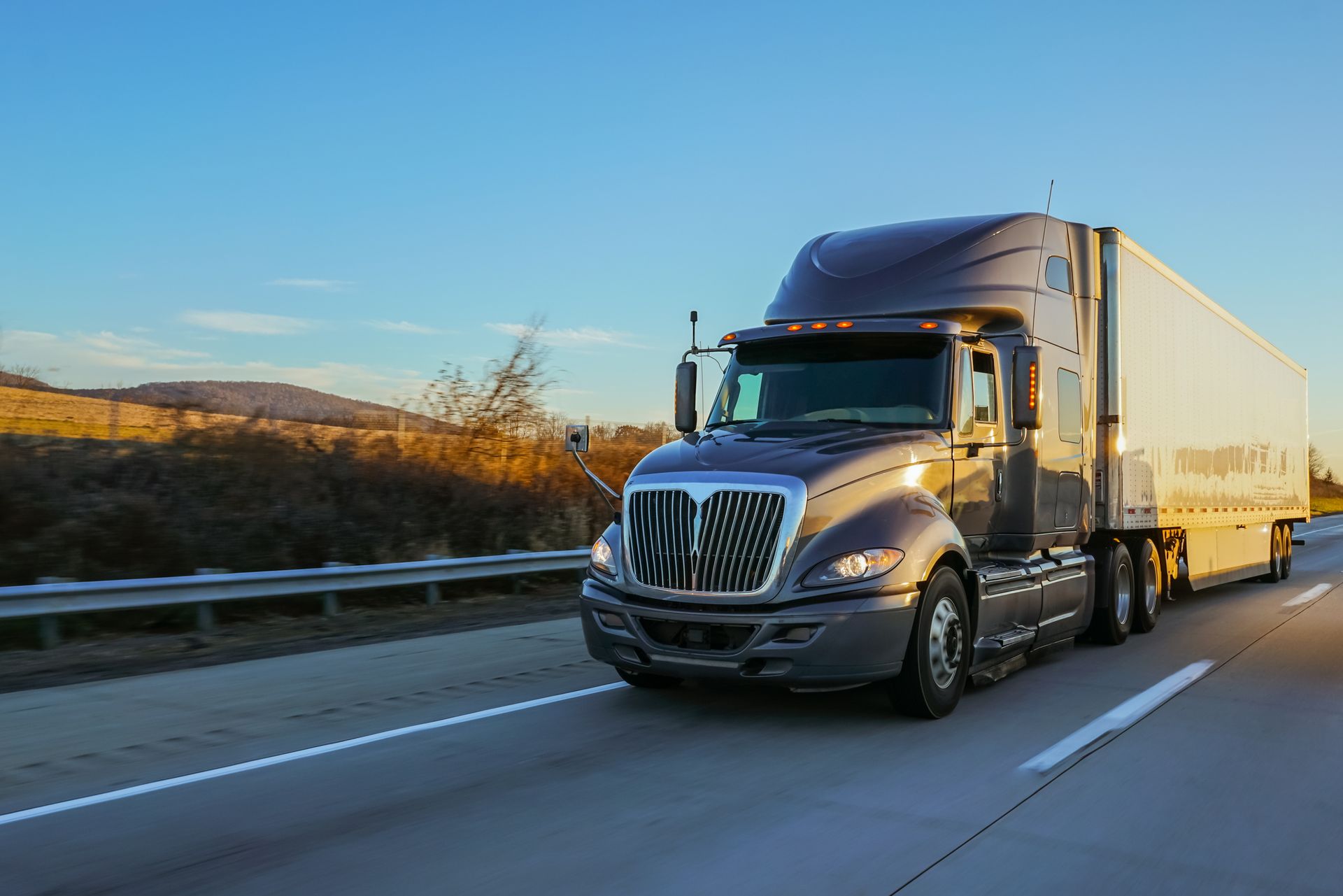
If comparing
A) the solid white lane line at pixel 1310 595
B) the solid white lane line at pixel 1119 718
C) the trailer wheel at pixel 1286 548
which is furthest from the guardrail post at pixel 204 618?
the trailer wheel at pixel 1286 548

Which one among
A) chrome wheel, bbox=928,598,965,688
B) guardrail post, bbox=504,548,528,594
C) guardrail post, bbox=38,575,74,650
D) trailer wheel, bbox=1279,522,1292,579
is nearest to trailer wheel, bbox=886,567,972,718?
chrome wheel, bbox=928,598,965,688

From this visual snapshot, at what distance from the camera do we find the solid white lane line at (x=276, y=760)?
17.2ft

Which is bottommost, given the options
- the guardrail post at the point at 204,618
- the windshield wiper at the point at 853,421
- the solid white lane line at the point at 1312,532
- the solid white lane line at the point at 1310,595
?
the solid white lane line at the point at 1312,532

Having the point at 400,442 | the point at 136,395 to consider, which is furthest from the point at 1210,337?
the point at 136,395

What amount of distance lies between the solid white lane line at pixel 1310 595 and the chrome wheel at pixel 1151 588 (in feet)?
12.2

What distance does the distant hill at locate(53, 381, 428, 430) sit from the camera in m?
15.0

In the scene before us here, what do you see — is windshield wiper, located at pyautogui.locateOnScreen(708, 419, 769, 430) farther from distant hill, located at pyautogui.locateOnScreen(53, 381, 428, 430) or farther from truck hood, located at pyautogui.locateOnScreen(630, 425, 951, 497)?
distant hill, located at pyautogui.locateOnScreen(53, 381, 428, 430)

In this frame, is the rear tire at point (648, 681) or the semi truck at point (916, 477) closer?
the semi truck at point (916, 477)

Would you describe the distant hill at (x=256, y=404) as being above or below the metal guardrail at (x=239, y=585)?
above

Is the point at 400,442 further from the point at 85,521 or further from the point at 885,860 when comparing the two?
the point at 885,860

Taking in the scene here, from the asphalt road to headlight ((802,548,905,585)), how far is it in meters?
0.94

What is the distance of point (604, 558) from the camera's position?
766 centimetres

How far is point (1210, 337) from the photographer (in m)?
14.3

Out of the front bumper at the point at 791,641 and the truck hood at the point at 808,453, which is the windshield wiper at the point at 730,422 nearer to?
the truck hood at the point at 808,453
